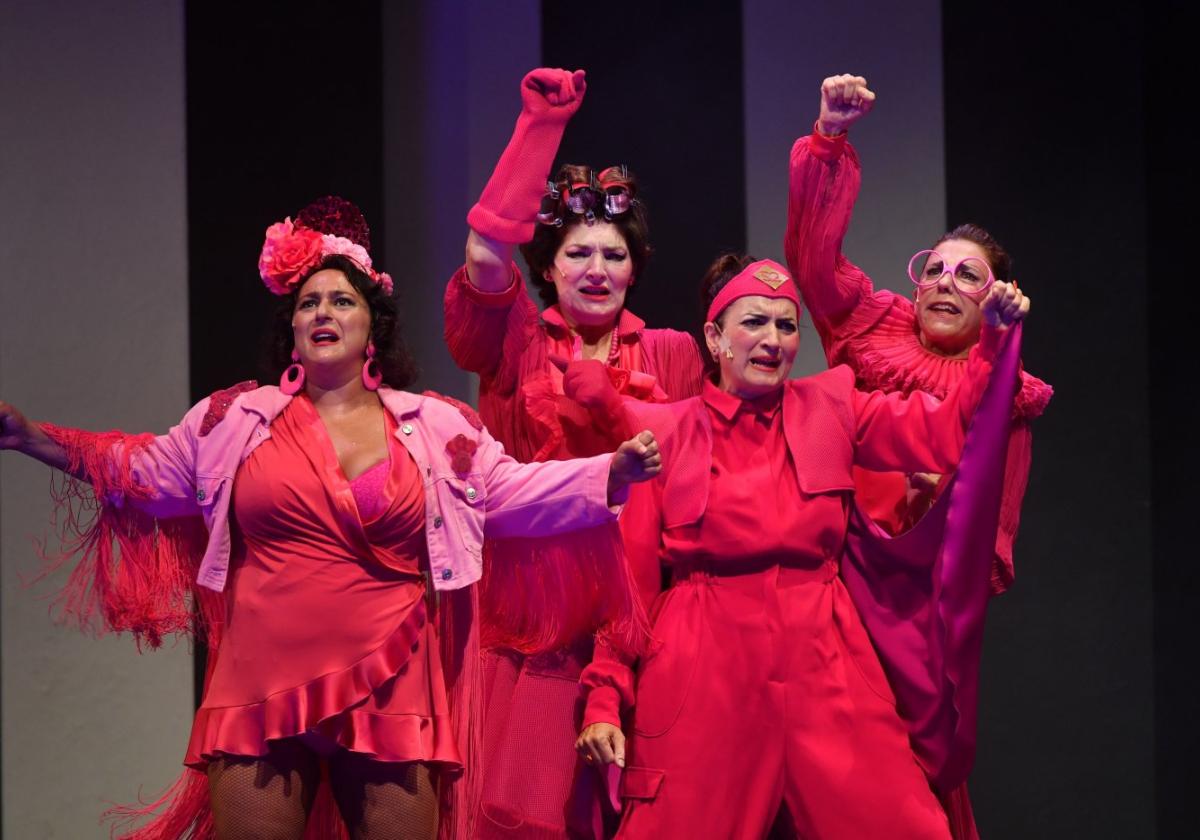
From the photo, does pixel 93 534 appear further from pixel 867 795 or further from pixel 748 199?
pixel 748 199

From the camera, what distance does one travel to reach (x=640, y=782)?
3.00 meters

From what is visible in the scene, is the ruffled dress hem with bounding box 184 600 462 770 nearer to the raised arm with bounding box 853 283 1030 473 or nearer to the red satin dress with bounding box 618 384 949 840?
the red satin dress with bounding box 618 384 949 840

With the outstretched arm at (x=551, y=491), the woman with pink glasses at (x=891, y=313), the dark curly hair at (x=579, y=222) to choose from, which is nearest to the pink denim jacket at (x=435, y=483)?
the outstretched arm at (x=551, y=491)

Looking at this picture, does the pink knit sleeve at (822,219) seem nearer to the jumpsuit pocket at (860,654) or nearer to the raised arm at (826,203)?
the raised arm at (826,203)

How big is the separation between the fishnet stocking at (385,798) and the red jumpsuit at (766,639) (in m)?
0.39

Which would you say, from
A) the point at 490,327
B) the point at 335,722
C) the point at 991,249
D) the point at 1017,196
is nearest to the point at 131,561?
the point at 335,722

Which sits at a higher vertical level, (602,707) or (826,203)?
(826,203)

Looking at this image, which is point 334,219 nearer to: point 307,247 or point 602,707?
point 307,247

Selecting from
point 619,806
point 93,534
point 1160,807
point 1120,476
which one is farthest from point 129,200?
point 1160,807

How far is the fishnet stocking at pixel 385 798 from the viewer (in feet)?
9.28

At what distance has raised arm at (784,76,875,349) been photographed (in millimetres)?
3381

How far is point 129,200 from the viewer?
4234 millimetres

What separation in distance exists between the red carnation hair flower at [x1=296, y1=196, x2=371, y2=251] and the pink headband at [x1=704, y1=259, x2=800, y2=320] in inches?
33.6

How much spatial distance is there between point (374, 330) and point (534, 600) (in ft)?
2.34
